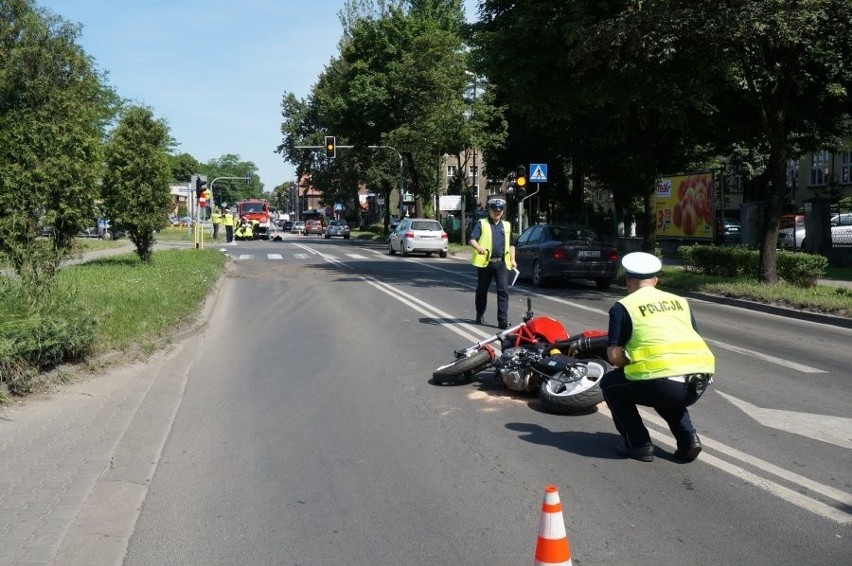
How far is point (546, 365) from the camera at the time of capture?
7.16m

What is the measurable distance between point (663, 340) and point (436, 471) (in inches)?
66.7

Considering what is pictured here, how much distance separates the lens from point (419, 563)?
4.06 metres

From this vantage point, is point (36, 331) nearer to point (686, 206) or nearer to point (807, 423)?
point (807, 423)

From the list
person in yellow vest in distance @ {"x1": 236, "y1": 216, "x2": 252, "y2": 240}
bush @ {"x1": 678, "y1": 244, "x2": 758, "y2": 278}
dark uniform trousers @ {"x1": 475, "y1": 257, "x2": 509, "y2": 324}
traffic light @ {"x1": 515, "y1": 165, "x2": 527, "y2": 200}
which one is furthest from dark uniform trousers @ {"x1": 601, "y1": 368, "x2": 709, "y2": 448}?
person in yellow vest in distance @ {"x1": 236, "y1": 216, "x2": 252, "y2": 240}

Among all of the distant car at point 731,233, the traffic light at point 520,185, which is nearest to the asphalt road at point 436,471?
the traffic light at point 520,185

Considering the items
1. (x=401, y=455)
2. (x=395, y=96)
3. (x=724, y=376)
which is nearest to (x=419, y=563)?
(x=401, y=455)

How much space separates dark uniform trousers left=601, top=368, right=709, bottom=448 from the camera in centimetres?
521

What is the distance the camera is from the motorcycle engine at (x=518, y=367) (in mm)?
7449

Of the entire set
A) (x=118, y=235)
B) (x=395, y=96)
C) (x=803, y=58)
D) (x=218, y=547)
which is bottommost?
(x=218, y=547)

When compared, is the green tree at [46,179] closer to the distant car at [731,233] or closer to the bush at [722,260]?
the bush at [722,260]

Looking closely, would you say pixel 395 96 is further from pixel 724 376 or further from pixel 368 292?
pixel 724 376

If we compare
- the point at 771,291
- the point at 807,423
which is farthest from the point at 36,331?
the point at 771,291

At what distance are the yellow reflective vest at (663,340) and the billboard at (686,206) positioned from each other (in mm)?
22558

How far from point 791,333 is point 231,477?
9527 millimetres
